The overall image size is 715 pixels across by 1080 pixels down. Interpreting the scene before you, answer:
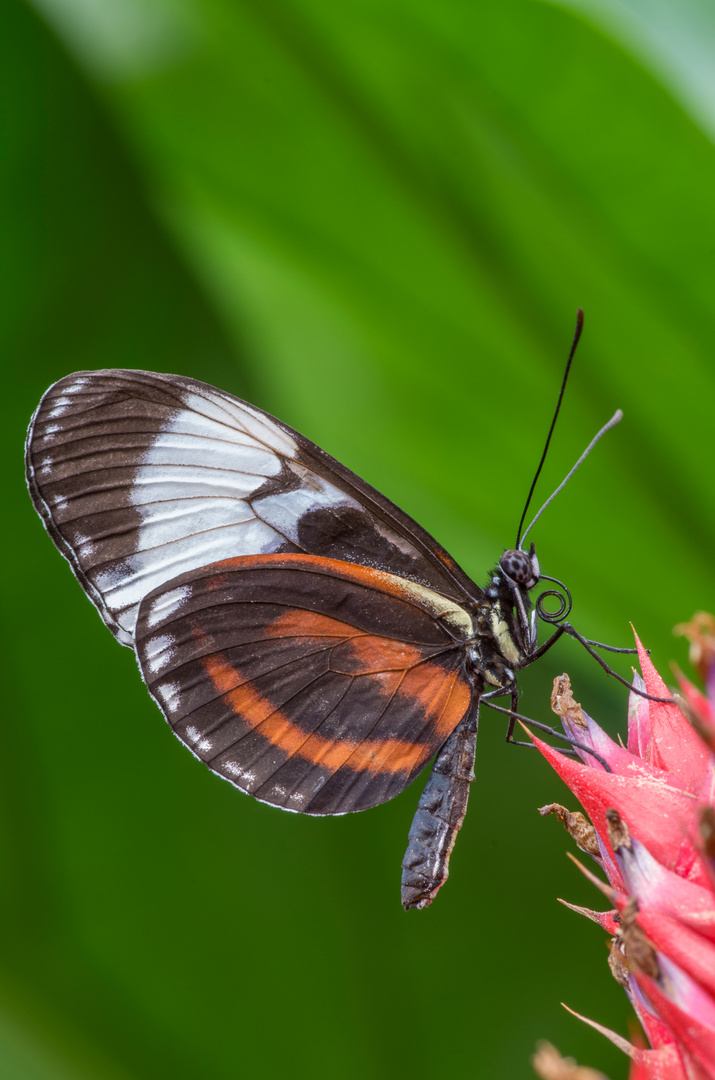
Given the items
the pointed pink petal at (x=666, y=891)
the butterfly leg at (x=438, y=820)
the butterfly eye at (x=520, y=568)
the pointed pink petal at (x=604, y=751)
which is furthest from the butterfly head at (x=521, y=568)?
the pointed pink petal at (x=666, y=891)

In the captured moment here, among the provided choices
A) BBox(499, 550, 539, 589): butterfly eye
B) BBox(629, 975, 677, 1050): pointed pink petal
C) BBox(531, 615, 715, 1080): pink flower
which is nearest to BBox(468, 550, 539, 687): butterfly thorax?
BBox(499, 550, 539, 589): butterfly eye

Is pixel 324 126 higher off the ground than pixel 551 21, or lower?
higher

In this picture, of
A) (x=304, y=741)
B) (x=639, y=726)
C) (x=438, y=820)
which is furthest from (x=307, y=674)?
(x=639, y=726)

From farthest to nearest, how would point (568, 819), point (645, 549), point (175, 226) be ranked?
point (175, 226)
point (645, 549)
point (568, 819)

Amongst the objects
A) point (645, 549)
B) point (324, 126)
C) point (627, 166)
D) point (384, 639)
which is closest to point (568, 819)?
point (384, 639)

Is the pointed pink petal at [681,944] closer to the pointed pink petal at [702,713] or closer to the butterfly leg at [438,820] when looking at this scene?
the pointed pink petal at [702,713]

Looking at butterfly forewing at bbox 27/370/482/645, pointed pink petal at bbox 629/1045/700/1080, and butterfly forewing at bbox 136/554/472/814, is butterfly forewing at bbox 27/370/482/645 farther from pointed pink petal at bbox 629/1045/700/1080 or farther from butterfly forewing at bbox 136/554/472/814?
pointed pink petal at bbox 629/1045/700/1080

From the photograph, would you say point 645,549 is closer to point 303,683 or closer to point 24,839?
point 303,683
